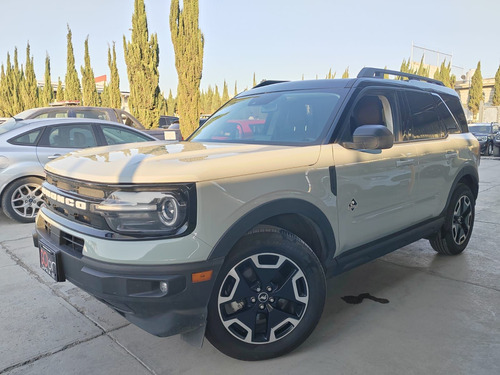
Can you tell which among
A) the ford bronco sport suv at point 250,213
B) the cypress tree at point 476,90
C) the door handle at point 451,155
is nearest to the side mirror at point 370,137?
the ford bronco sport suv at point 250,213

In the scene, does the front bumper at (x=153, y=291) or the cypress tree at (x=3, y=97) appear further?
the cypress tree at (x=3, y=97)

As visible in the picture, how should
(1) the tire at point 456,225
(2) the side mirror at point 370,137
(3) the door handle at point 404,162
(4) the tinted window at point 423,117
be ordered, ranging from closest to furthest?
1. (2) the side mirror at point 370,137
2. (3) the door handle at point 404,162
3. (4) the tinted window at point 423,117
4. (1) the tire at point 456,225

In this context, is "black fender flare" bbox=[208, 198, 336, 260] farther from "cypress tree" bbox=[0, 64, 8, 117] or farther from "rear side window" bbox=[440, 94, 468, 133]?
"cypress tree" bbox=[0, 64, 8, 117]

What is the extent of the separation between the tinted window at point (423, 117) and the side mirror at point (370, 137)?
91 cm

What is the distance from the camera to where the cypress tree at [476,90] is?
147 feet

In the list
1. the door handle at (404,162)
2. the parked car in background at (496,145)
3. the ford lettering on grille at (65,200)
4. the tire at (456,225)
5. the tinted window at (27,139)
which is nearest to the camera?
the ford lettering on grille at (65,200)

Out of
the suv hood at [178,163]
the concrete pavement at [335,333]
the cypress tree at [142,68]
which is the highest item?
the cypress tree at [142,68]

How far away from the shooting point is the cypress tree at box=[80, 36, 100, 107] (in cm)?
2780

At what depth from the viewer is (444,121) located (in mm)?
4020

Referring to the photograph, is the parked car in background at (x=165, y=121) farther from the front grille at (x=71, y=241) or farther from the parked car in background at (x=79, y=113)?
the front grille at (x=71, y=241)

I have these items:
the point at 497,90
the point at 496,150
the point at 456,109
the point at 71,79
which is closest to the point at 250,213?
the point at 456,109

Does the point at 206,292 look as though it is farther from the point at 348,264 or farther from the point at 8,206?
the point at 8,206

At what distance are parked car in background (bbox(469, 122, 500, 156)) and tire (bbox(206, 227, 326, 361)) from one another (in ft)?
57.7

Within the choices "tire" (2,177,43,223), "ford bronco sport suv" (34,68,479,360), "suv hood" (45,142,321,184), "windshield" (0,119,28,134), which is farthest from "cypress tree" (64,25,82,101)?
"suv hood" (45,142,321,184)
